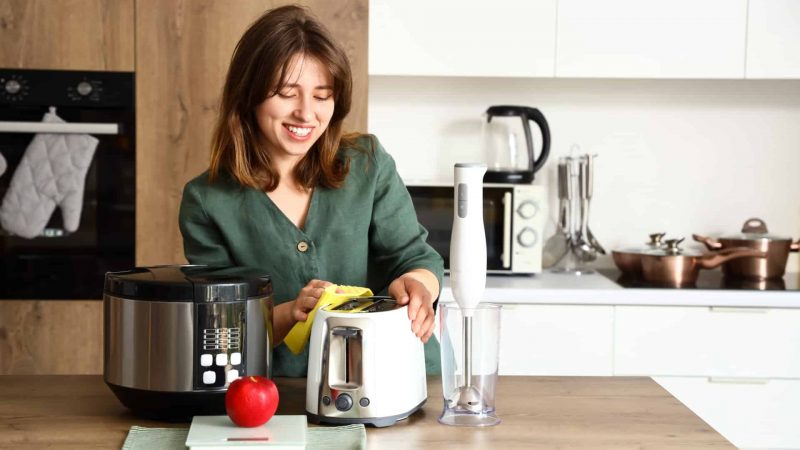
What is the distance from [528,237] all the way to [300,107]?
1.40 m

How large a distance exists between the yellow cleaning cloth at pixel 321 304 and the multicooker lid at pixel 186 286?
0.08 meters

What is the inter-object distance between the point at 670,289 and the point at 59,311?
1.67m

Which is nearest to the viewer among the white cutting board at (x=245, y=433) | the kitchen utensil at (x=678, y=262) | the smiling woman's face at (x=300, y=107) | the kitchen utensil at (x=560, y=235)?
the white cutting board at (x=245, y=433)

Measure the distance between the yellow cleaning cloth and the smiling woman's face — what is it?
300 millimetres

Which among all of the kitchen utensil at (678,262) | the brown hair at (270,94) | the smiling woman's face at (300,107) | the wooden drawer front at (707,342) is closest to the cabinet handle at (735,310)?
the wooden drawer front at (707,342)

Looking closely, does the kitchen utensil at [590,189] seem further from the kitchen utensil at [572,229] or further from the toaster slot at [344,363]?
the toaster slot at [344,363]

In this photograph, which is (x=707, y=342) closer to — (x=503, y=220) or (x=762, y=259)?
(x=762, y=259)

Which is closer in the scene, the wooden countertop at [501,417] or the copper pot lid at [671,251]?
the wooden countertop at [501,417]

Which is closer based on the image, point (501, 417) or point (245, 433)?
point (245, 433)

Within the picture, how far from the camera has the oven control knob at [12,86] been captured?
2.70 meters

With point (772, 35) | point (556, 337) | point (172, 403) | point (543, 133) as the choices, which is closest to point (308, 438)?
point (172, 403)

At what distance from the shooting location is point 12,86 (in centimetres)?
270

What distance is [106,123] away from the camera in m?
2.74

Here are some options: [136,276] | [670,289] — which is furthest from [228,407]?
[670,289]
